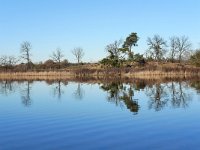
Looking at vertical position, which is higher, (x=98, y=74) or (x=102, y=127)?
(x=98, y=74)

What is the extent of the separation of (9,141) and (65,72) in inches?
2217

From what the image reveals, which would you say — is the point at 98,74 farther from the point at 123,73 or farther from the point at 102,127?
the point at 102,127

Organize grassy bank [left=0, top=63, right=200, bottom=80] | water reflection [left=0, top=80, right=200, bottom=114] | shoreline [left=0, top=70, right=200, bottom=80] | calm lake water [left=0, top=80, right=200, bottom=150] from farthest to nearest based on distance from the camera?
1. grassy bank [left=0, top=63, right=200, bottom=80]
2. shoreline [left=0, top=70, right=200, bottom=80]
3. water reflection [left=0, top=80, right=200, bottom=114]
4. calm lake water [left=0, top=80, right=200, bottom=150]

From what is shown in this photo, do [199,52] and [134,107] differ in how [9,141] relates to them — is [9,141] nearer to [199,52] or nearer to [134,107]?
[134,107]

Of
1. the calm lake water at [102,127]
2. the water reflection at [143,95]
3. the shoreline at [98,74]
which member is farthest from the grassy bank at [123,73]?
the calm lake water at [102,127]

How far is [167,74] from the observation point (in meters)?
57.7

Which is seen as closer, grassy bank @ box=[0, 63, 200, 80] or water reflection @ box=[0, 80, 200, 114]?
water reflection @ box=[0, 80, 200, 114]

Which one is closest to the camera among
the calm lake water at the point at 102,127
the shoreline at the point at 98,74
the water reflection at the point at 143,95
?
the calm lake water at the point at 102,127

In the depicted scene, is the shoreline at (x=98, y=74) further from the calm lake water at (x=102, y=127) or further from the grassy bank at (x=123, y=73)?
the calm lake water at (x=102, y=127)

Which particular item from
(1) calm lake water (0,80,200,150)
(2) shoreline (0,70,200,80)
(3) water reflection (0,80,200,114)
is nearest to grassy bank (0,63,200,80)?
(2) shoreline (0,70,200,80)

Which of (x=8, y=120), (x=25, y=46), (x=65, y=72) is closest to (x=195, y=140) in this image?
(x=8, y=120)

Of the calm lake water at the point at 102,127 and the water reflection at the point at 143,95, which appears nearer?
the calm lake water at the point at 102,127

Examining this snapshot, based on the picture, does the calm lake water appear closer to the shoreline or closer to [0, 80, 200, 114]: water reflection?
[0, 80, 200, 114]: water reflection

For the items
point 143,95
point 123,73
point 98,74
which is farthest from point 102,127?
point 98,74
